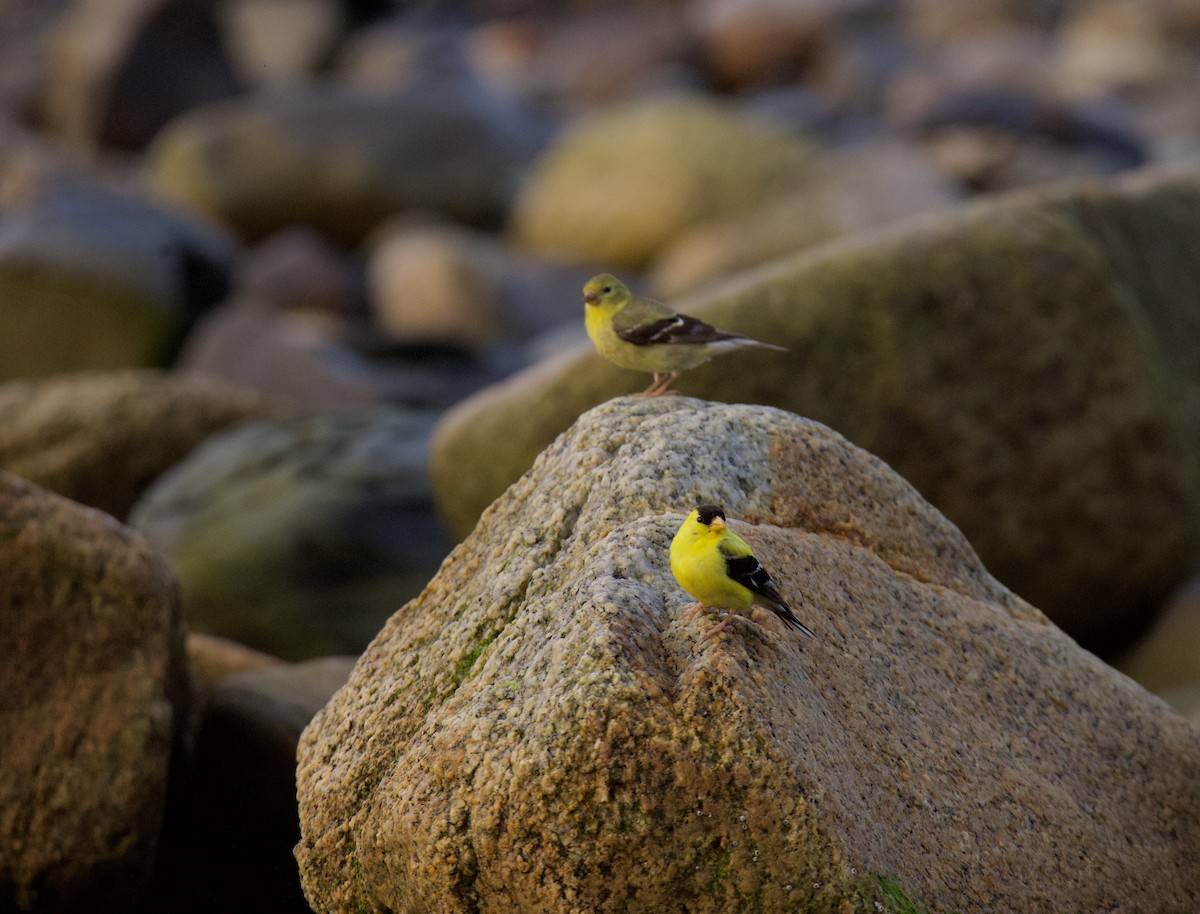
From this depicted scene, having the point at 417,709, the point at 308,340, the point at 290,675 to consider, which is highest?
the point at 417,709

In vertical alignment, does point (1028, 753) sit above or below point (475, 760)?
below

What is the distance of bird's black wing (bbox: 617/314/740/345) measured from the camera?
5.96m

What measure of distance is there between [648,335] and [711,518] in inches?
71.4

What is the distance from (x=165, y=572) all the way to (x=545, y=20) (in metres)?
37.2

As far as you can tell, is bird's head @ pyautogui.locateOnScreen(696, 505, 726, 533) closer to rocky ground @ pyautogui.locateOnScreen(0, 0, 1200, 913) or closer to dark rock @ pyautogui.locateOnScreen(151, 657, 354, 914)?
rocky ground @ pyautogui.locateOnScreen(0, 0, 1200, 913)

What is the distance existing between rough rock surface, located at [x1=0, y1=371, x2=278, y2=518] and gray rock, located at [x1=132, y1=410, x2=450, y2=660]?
0.78m

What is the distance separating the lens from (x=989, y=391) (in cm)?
843

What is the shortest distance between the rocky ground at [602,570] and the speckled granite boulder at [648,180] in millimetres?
1284

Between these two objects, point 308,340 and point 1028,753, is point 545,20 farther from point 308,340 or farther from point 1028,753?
point 1028,753

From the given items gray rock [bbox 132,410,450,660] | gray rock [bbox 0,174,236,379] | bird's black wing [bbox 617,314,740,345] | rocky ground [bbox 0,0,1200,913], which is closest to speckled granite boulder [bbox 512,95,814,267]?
rocky ground [bbox 0,0,1200,913]

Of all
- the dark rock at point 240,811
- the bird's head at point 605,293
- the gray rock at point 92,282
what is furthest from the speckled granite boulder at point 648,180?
the bird's head at point 605,293

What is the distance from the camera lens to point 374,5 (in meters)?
39.4

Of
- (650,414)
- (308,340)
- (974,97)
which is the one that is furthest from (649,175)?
(650,414)

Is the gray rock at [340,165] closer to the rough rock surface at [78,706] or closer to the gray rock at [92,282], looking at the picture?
the gray rock at [92,282]
